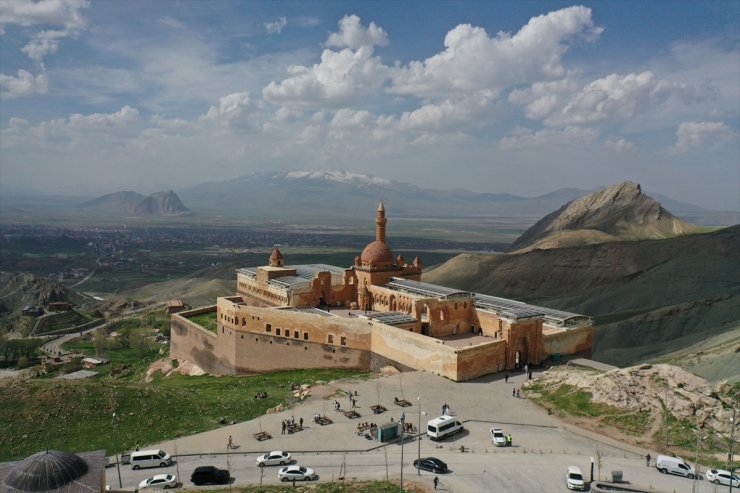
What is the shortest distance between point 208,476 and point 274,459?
3300 mm

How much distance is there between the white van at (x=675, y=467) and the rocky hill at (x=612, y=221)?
101007 mm

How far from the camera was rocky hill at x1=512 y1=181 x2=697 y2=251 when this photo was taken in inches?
5138

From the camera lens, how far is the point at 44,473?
20.0 meters

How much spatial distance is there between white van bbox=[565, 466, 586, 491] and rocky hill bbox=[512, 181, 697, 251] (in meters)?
104

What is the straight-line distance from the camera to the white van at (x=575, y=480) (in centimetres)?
2500

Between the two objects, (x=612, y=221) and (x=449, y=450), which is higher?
(x=612, y=221)

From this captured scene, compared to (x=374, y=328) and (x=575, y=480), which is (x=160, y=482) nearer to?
(x=575, y=480)

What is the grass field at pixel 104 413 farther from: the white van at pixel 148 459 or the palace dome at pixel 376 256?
the palace dome at pixel 376 256

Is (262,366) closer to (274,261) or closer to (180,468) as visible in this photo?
(274,261)

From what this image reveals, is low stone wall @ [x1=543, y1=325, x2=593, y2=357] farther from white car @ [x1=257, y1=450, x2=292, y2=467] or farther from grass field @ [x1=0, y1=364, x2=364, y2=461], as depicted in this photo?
white car @ [x1=257, y1=450, x2=292, y2=467]

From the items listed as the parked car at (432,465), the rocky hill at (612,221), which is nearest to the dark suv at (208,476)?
the parked car at (432,465)

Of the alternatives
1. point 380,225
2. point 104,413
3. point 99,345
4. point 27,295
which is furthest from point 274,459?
point 27,295

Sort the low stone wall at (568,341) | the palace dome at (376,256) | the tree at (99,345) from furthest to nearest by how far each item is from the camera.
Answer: the tree at (99,345) → the palace dome at (376,256) → the low stone wall at (568,341)

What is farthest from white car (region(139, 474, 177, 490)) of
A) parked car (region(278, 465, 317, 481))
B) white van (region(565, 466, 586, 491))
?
white van (region(565, 466, 586, 491))
